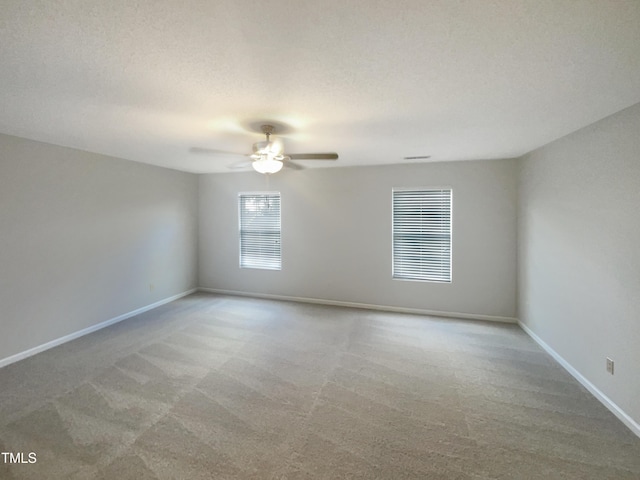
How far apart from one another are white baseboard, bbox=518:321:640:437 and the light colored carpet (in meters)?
0.06

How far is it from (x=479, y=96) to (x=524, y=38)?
2.06ft

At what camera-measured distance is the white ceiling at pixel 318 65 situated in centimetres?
115

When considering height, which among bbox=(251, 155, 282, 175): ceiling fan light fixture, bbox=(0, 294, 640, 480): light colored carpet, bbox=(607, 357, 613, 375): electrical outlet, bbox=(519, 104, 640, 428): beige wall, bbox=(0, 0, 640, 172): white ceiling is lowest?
bbox=(0, 294, 640, 480): light colored carpet

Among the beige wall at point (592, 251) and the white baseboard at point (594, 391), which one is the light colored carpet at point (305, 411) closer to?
the white baseboard at point (594, 391)

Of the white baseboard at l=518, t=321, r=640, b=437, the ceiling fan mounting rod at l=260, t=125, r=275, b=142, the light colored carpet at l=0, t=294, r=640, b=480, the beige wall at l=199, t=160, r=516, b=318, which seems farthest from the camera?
the beige wall at l=199, t=160, r=516, b=318

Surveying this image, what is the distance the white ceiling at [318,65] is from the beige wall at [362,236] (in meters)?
1.48

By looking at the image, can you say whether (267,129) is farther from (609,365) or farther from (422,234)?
(609,365)

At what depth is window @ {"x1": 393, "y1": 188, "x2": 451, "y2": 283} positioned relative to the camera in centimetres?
425

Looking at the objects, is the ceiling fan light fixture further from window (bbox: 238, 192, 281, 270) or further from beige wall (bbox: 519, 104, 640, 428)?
beige wall (bbox: 519, 104, 640, 428)

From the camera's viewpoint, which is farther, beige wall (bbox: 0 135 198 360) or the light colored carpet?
beige wall (bbox: 0 135 198 360)

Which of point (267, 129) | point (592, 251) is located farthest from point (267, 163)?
point (592, 251)

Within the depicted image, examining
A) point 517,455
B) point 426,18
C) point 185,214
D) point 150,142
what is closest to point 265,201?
point 185,214

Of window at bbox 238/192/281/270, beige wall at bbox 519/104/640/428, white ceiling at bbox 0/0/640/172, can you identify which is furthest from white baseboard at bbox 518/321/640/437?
Result: window at bbox 238/192/281/270

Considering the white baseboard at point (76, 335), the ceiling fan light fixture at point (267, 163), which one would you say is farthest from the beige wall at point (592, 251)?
the white baseboard at point (76, 335)
